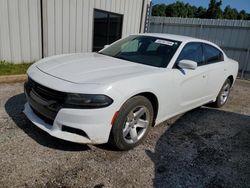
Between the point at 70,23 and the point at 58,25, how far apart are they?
48 cm

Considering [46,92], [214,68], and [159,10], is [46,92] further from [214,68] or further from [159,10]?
[159,10]

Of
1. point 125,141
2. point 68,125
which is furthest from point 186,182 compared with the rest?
point 68,125

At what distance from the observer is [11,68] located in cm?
656

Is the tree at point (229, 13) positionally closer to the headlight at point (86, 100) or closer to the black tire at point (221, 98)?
the black tire at point (221, 98)

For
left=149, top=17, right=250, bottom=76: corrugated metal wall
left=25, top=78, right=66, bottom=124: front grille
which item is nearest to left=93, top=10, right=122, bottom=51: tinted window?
left=149, top=17, right=250, bottom=76: corrugated metal wall

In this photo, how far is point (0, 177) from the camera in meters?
2.52

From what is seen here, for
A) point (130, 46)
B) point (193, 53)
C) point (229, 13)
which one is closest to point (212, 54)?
point (193, 53)

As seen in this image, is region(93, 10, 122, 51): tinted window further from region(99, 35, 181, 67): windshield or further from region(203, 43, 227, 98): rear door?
region(203, 43, 227, 98): rear door

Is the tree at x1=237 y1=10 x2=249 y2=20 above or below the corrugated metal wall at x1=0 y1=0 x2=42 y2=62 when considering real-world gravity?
above

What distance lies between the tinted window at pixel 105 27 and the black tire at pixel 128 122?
22.0 feet

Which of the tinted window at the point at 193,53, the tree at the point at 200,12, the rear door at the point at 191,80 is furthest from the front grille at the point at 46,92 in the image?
the tree at the point at 200,12

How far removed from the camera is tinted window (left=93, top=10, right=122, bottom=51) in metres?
9.34

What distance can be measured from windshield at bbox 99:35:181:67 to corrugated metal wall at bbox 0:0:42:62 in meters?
3.77

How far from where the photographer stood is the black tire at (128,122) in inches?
117
